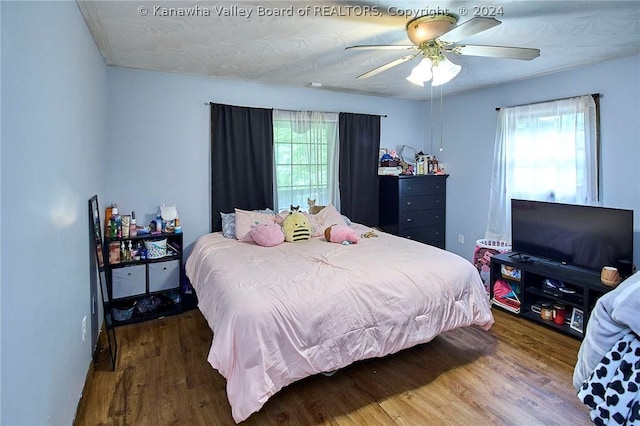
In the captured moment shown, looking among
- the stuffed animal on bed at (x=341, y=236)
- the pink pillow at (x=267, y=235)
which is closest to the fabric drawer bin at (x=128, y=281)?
the pink pillow at (x=267, y=235)

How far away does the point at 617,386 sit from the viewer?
1.12 meters

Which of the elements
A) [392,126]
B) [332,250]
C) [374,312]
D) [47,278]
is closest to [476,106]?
[392,126]

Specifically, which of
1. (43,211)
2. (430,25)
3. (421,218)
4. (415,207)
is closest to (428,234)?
(421,218)

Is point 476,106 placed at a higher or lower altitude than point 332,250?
higher

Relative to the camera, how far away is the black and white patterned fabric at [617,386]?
3.60 feet

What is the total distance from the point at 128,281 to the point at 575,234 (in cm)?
396

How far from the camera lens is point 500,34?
2.50 meters

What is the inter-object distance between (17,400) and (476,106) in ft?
15.7

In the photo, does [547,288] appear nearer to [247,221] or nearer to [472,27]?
[472,27]

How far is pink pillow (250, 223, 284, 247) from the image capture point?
330cm

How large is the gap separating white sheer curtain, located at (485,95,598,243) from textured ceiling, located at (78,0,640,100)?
432 millimetres

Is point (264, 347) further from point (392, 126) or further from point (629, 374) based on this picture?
point (392, 126)

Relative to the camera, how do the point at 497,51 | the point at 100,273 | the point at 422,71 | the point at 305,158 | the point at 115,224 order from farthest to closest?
the point at 305,158
the point at 115,224
the point at 100,273
the point at 422,71
the point at 497,51

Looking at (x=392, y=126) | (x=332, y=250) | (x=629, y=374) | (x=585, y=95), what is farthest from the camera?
(x=392, y=126)
